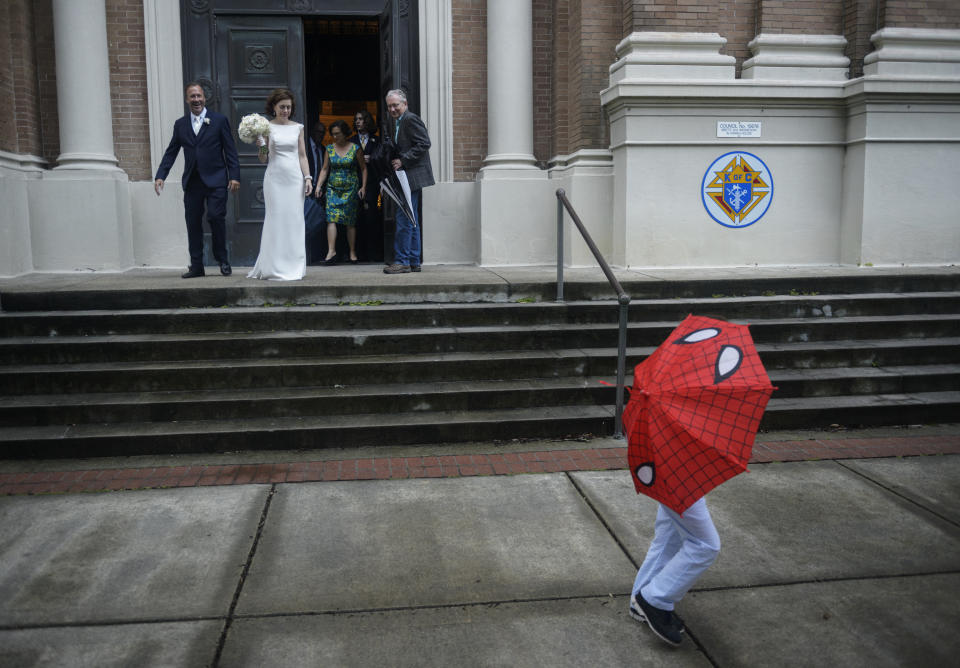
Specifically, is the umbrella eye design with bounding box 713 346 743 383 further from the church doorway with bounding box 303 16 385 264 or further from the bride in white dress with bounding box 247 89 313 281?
the church doorway with bounding box 303 16 385 264

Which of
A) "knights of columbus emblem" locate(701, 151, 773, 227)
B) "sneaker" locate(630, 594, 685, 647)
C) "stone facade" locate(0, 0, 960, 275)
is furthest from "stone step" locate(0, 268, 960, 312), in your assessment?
"sneaker" locate(630, 594, 685, 647)

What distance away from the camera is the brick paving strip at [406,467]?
491cm

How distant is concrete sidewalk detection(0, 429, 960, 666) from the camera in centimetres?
310

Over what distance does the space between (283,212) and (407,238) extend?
138 cm

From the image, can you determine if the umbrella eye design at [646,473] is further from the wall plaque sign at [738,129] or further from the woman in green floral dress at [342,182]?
the woman in green floral dress at [342,182]

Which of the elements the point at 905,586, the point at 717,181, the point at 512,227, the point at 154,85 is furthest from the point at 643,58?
the point at 905,586

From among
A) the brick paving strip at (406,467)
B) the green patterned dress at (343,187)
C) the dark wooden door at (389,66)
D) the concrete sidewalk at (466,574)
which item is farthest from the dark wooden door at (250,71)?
the concrete sidewalk at (466,574)

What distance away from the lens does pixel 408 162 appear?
8703 millimetres

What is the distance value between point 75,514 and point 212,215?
186 inches

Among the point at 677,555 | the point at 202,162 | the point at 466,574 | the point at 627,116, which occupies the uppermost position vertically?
the point at 627,116

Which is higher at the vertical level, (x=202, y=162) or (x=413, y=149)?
(x=413, y=149)

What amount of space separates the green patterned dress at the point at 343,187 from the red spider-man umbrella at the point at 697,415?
8.26 metres

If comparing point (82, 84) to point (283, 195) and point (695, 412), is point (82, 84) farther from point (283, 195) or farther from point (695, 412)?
point (695, 412)

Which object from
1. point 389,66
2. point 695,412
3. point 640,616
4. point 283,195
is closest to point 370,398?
point 640,616
